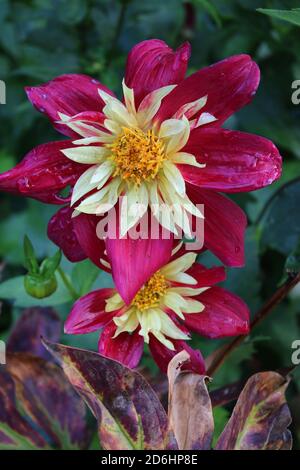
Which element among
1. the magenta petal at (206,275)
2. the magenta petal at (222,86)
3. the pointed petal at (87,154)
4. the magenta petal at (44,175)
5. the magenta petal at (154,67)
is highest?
the magenta petal at (154,67)

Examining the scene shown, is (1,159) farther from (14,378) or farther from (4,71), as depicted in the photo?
(14,378)

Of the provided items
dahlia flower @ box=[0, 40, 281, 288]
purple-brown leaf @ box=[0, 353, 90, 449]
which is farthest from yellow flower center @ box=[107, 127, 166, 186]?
purple-brown leaf @ box=[0, 353, 90, 449]

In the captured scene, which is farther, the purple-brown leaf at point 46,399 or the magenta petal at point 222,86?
the purple-brown leaf at point 46,399

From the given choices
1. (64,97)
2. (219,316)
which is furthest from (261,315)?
(64,97)

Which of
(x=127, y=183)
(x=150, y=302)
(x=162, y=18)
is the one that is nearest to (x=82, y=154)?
(x=127, y=183)

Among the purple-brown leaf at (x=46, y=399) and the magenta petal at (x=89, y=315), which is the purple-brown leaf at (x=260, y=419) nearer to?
the magenta petal at (x=89, y=315)

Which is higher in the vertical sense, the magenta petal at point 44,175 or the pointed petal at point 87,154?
the pointed petal at point 87,154

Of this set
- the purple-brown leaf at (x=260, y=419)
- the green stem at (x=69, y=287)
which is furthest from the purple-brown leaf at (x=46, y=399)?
the purple-brown leaf at (x=260, y=419)
